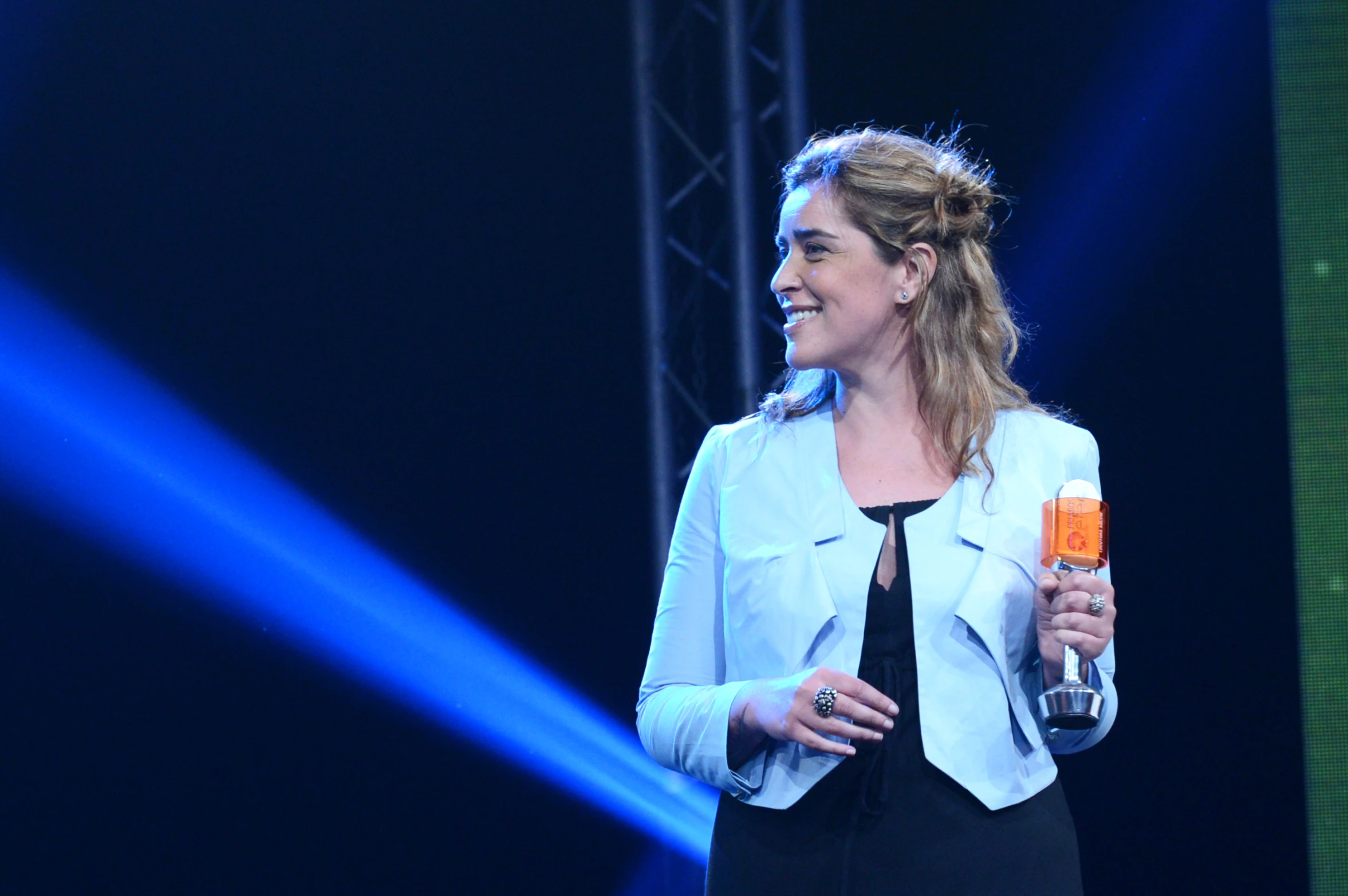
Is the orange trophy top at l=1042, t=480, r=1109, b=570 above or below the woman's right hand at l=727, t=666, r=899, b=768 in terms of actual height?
above

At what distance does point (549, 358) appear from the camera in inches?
157

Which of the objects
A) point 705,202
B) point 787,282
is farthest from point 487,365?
point 787,282

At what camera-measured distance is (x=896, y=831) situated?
150 centimetres

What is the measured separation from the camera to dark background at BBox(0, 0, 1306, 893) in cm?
336

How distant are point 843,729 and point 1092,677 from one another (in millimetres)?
372

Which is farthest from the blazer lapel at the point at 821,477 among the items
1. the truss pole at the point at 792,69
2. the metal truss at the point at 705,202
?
the truss pole at the point at 792,69

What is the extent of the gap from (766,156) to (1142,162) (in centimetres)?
113

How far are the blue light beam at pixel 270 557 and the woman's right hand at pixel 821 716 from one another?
2.12 m

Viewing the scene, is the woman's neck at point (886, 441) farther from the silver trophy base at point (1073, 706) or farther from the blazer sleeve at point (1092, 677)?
the silver trophy base at point (1073, 706)

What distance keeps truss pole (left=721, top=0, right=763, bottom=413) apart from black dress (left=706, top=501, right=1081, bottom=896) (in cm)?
193

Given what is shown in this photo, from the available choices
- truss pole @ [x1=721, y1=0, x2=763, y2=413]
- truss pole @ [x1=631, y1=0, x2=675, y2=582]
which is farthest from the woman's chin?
truss pole @ [x1=631, y1=0, x2=675, y2=582]

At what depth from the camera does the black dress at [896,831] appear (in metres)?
1.50

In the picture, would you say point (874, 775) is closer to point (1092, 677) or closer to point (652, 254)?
point (1092, 677)

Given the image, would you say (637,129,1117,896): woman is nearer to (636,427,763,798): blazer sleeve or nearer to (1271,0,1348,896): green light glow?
(636,427,763,798): blazer sleeve
